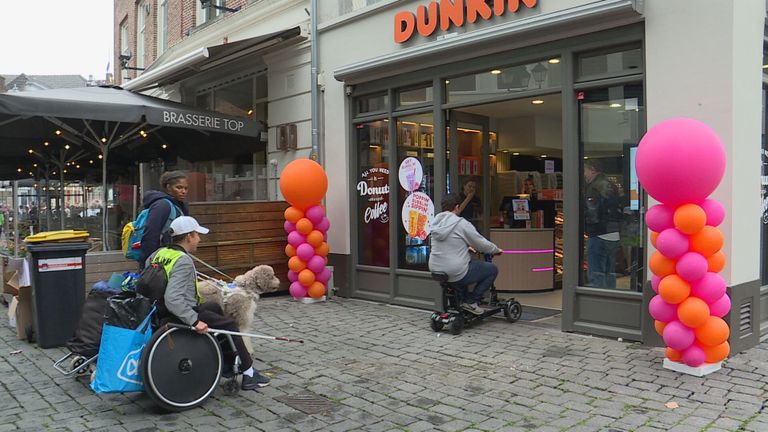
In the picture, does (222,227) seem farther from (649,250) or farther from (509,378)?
(649,250)

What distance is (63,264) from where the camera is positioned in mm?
6395

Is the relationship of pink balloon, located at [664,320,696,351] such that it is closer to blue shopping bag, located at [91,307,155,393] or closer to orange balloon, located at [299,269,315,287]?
blue shopping bag, located at [91,307,155,393]

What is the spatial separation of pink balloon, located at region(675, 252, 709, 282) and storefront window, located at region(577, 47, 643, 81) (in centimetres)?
216

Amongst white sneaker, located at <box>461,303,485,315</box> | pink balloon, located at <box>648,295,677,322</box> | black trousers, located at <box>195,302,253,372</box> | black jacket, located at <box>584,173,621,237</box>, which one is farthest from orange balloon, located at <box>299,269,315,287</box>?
pink balloon, located at <box>648,295,677,322</box>

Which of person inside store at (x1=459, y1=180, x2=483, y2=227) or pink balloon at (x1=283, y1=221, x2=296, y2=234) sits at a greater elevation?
person inside store at (x1=459, y1=180, x2=483, y2=227)

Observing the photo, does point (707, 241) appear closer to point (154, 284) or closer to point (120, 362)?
point (154, 284)

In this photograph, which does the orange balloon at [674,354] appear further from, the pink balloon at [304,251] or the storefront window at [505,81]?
the pink balloon at [304,251]

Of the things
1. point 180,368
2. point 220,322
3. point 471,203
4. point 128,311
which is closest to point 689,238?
point 471,203

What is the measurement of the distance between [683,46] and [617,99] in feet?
2.71

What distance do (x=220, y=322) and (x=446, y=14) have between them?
5.03 m

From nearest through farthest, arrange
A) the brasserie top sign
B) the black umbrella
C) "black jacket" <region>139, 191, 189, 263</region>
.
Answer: "black jacket" <region>139, 191, 189, 263</region> → the brasserie top sign → the black umbrella

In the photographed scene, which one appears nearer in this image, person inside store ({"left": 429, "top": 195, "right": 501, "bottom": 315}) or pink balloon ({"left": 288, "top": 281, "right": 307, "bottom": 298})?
person inside store ({"left": 429, "top": 195, "right": 501, "bottom": 315})

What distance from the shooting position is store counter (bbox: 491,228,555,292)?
29.0ft

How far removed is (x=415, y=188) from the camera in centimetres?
838
